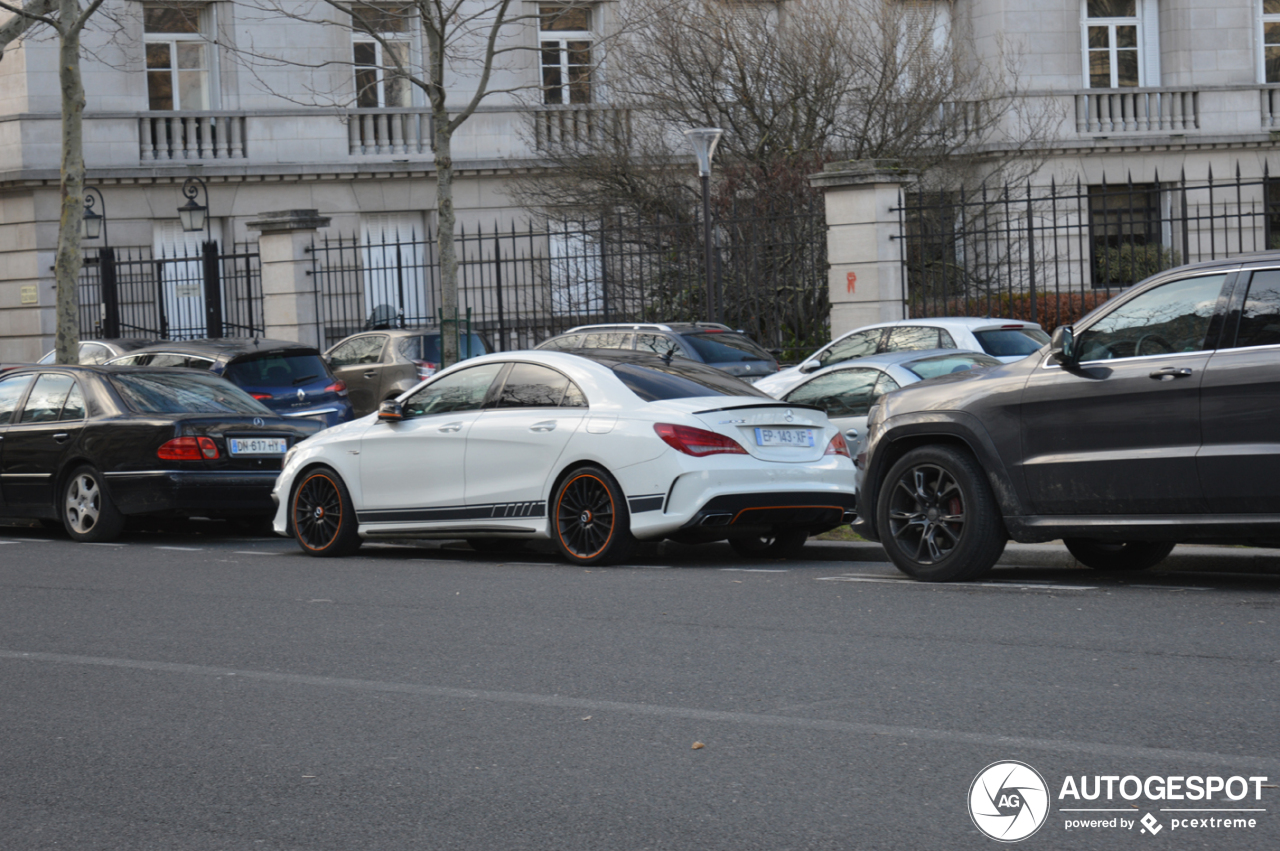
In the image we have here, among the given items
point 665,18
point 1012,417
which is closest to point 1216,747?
point 1012,417

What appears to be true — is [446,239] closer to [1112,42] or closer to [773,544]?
[773,544]

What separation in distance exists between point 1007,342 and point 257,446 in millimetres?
7659

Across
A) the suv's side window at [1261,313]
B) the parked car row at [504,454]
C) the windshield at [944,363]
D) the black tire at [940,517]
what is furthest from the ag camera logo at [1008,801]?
the windshield at [944,363]

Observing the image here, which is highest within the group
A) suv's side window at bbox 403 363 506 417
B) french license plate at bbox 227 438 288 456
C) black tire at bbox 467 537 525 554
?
suv's side window at bbox 403 363 506 417

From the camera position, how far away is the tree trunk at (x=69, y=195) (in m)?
21.0

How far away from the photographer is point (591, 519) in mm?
10875

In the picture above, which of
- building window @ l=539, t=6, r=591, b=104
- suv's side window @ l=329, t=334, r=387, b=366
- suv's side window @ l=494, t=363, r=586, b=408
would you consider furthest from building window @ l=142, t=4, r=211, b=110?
suv's side window @ l=494, t=363, r=586, b=408

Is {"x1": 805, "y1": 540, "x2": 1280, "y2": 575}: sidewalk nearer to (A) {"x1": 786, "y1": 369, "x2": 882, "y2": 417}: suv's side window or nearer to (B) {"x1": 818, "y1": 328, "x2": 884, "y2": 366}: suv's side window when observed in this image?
(A) {"x1": 786, "y1": 369, "x2": 882, "y2": 417}: suv's side window

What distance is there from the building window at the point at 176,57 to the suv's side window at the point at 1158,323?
2674 centimetres

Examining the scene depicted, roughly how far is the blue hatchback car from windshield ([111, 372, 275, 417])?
10.7 ft

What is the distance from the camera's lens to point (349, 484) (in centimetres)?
1216

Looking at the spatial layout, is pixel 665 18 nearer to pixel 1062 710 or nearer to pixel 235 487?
pixel 235 487

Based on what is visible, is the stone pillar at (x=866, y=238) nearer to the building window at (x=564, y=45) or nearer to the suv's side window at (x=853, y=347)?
the suv's side window at (x=853, y=347)

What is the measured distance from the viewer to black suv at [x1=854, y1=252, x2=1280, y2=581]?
26.7ft
